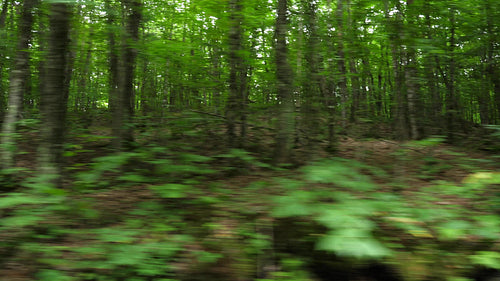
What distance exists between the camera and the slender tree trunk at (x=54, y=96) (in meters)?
4.07

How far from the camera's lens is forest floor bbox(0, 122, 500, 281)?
2.95 metres

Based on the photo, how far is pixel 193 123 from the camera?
658 centimetres

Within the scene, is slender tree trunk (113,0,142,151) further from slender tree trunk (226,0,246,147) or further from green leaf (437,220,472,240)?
green leaf (437,220,472,240)

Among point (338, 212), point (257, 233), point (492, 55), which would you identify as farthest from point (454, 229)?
point (492, 55)

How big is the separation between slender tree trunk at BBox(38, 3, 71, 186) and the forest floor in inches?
24.0

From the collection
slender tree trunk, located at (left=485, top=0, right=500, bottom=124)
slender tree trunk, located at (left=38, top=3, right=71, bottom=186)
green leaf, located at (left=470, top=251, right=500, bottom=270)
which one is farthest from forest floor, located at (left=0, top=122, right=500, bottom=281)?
slender tree trunk, located at (left=485, top=0, right=500, bottom=124)

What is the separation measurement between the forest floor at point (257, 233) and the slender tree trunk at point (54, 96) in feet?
2.00

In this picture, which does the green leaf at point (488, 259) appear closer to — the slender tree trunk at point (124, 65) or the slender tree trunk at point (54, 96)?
the slender tree trunk at point (54, 96)

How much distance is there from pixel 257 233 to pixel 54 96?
3.44 metres

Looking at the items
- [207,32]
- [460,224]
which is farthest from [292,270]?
[207,32]

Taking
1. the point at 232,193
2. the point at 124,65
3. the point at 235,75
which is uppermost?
the point at 124,65

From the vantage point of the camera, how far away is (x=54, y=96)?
13.4ft

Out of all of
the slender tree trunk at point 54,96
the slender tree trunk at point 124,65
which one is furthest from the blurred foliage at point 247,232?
the slender tree trunk at point 124,65

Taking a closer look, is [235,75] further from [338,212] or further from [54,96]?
[338,212]
